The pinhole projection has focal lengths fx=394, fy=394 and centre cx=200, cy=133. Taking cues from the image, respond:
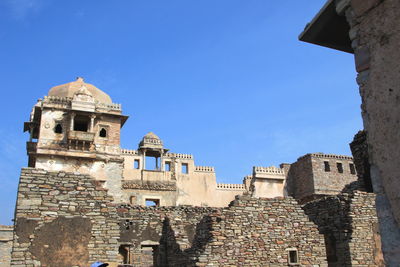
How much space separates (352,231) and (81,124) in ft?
74.4

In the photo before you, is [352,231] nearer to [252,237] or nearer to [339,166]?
[252,237]

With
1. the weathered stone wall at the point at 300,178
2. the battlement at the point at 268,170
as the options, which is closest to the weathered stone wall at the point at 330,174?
the weathered stone wall at the point at 300,178

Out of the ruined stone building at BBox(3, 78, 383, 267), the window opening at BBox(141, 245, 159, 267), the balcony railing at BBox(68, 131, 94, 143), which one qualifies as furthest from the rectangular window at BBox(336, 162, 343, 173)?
the window opening at BBox(141, 245, 159, 267)

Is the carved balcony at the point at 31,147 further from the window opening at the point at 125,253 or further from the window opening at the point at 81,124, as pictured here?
the window opening at the point at 125,253

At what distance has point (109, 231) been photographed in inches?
390

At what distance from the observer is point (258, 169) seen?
36.8 m

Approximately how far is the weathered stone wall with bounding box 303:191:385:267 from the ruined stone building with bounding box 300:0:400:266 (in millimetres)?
7889

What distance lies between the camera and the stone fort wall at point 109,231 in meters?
9.34

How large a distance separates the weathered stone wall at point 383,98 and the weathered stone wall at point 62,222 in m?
7.15

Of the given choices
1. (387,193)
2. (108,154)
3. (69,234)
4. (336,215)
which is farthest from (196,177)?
(387,193)

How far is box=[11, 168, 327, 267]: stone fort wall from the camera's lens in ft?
30.7

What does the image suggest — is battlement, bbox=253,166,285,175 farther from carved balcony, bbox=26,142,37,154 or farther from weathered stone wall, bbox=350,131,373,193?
weathered stone wall, bbox=350,131,373,193

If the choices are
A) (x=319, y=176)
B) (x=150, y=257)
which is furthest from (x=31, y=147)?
(x=319, y=176)

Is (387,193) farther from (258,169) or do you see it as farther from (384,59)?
(258,169)
